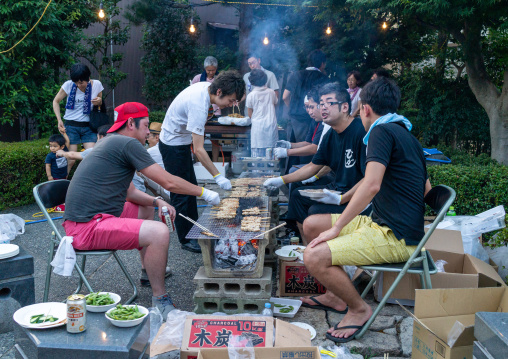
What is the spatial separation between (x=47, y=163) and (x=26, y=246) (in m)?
2.19

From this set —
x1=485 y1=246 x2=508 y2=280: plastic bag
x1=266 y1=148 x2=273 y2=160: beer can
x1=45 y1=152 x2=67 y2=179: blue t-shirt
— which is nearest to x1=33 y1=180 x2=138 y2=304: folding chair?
x1=266 y1=148 x2=273 y2=160: beer can

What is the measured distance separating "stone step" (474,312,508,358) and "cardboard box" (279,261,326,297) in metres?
1.92

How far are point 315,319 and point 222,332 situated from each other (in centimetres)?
116

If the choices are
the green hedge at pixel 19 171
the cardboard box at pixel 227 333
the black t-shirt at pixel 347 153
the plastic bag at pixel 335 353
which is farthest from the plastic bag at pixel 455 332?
the green hedge at pixel 19 171

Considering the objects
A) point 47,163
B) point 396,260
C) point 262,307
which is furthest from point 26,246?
point 396,260

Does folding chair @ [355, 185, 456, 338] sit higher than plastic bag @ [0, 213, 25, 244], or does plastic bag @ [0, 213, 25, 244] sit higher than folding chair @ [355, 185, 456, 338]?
folding chair @ [355, 185, 456, 338]

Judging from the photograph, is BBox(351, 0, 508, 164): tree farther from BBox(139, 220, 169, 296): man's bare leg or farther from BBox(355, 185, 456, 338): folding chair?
BBox(139, 220, 169, 296): man's bare leg

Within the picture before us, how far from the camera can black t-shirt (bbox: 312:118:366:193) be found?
439cm

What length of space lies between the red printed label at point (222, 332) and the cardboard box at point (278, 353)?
0.23 metres

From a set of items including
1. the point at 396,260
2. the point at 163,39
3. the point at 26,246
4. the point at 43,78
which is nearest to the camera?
the point at 396,260

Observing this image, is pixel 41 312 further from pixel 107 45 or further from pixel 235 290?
pixel 107 45

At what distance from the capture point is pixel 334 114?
4504mm

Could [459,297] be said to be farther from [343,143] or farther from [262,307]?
[343,143]

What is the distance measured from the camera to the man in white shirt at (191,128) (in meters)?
4.82
